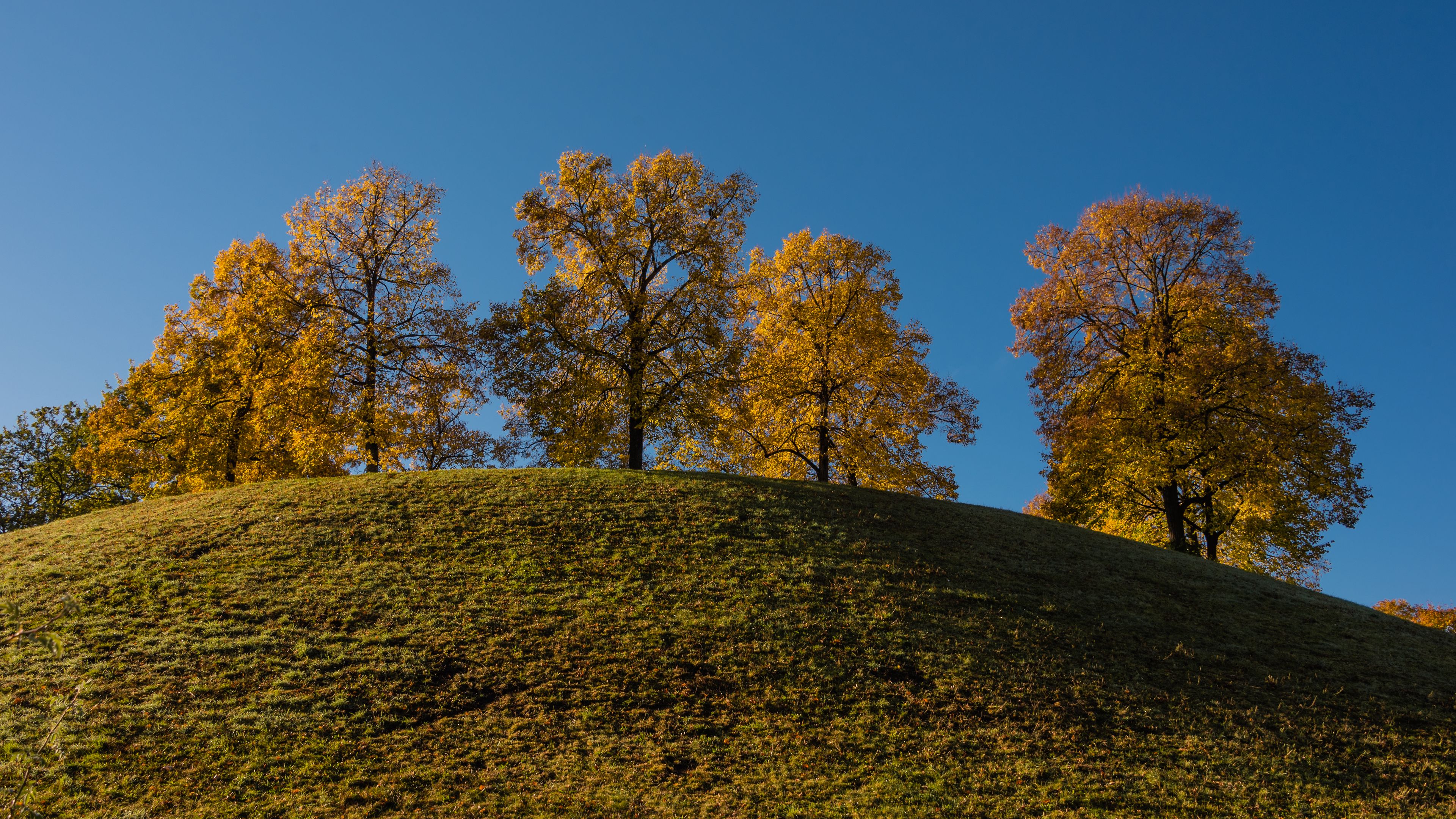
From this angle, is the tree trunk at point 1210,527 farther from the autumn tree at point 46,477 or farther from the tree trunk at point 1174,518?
the autumn tree at point 46,477

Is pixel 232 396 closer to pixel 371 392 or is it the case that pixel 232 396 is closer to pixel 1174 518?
pixel 371 392

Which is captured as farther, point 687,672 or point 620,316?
point 620,316

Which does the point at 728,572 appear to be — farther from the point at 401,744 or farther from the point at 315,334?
the point at 315,334

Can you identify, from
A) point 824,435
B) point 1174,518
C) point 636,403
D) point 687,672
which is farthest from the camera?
point 824,435

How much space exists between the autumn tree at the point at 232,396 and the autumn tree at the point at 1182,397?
29.9m

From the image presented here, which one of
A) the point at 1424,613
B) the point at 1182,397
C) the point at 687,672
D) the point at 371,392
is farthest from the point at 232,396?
the point at 1424,613

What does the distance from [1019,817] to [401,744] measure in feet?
30.1

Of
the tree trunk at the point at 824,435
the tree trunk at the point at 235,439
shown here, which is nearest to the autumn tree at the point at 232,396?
the tree trunk at the point at 235,439

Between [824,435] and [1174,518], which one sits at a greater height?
[824,435]

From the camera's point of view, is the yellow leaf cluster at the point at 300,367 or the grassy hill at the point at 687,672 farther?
the yellow leaf cluster at the point at 300,367

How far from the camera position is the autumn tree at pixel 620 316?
1094 inches

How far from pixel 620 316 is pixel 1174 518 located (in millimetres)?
23620

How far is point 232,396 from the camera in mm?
33219

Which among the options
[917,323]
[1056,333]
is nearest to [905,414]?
[917,323]
